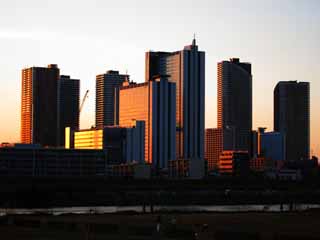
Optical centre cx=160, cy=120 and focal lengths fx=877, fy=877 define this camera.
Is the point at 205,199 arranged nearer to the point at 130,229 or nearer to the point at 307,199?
the point at 307,199

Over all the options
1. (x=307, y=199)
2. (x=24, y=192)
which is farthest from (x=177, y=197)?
(x=24, y=192)

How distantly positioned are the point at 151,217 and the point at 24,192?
199 feet

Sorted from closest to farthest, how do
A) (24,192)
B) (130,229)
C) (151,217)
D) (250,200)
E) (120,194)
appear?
(130,229) < (151,217) < (24,192) < (250,200) < (120,194)

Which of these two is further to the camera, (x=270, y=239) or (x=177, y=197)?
(x=177, y=197)

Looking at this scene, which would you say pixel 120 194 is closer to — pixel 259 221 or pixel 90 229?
pixel 259 221

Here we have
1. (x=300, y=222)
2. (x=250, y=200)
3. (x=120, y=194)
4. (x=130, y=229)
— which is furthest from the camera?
(x=120, y=194)

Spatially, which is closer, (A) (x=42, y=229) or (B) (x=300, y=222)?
(A) (x=42, y=229)

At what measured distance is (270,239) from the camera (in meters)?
68.1

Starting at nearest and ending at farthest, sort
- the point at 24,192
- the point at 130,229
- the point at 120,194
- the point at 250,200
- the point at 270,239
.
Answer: the point at 270,239
the point at 130,229
the point at 24,192
the point at 250,200
the point at 120,194

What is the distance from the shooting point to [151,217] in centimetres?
10381

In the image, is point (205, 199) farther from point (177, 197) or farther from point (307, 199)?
point (307, 199)

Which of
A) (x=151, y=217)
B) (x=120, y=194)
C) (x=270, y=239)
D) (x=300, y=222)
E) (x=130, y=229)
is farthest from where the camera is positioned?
(x=120, y=194)

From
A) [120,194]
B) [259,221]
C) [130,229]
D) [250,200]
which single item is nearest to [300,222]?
[259,221]

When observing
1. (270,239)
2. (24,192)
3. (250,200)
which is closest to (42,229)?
(270,239)
